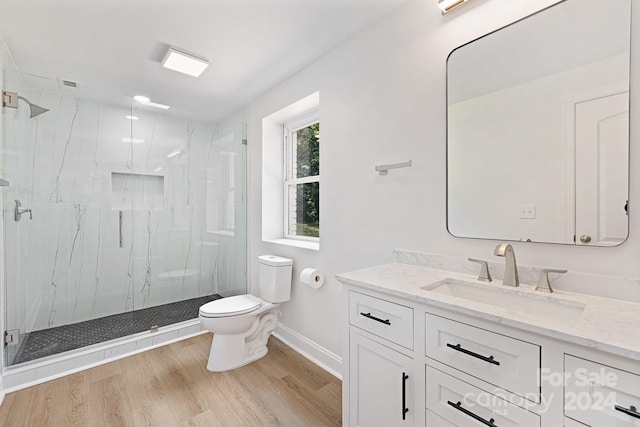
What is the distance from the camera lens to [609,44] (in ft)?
3.42

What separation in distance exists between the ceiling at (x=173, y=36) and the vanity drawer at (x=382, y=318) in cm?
162

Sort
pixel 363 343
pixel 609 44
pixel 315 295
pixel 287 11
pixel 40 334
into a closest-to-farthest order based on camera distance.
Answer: pixel 609 44 → pixel 363 343 → pixel 287 11 → pixel 315 295 → pixel 40 334

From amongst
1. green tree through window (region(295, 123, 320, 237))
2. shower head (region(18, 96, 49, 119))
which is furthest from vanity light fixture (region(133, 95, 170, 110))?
green tree through window (region(295, 123, 320, 237))

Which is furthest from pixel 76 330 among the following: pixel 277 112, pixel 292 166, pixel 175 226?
pixel 277 112

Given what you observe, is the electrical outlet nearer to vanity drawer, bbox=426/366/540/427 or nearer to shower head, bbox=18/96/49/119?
vanity drawer, bbox=426/366/540/427

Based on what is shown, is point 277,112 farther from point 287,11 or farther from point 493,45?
point 493,45

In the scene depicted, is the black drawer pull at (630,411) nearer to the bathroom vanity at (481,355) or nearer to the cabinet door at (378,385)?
the bathroom vanity at (481,355)

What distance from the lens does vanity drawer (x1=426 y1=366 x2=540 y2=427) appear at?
0.85 meters

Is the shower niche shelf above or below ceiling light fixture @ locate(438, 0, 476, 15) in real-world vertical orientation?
below

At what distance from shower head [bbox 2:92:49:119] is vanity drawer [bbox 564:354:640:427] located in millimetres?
3306

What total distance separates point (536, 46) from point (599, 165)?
55 cm

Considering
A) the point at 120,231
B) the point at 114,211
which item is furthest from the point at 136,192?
the point at 120,231

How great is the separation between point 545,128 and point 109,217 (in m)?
3.63

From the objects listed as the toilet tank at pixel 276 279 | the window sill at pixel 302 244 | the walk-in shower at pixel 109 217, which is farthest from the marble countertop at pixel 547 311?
the walk-in shower at pixel 109 217
